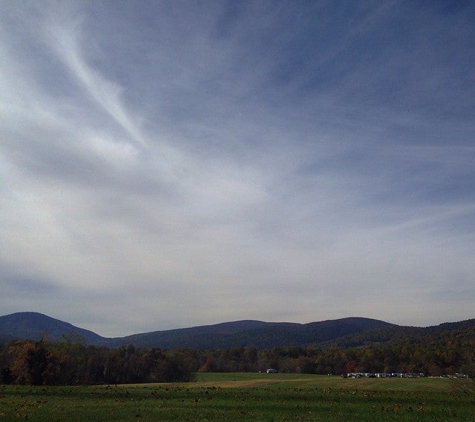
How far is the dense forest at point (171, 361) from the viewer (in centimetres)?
5556

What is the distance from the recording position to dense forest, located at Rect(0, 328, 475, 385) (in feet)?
182

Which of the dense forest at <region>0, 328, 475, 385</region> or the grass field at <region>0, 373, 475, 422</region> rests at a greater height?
the dense forest at <region>0, 328, 475, 385</region>

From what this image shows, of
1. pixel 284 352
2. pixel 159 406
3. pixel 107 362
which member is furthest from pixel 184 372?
pixel 159 406

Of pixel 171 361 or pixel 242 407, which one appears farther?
pixel 171 361

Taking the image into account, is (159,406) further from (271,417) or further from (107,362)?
(107,362)

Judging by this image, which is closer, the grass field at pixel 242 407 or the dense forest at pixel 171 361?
the grass field at pixel 242 407

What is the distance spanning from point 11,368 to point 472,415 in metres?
50.5

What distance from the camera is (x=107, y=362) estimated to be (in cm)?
8688

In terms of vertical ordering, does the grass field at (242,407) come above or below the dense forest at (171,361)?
below

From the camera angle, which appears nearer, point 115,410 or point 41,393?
point 115,410

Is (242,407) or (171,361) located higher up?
(171,361)

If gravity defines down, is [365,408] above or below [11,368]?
below

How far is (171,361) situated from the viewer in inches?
3632

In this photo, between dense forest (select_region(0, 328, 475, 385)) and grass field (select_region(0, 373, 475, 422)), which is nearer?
grass field (select_region(0, 373, 475, 422))
